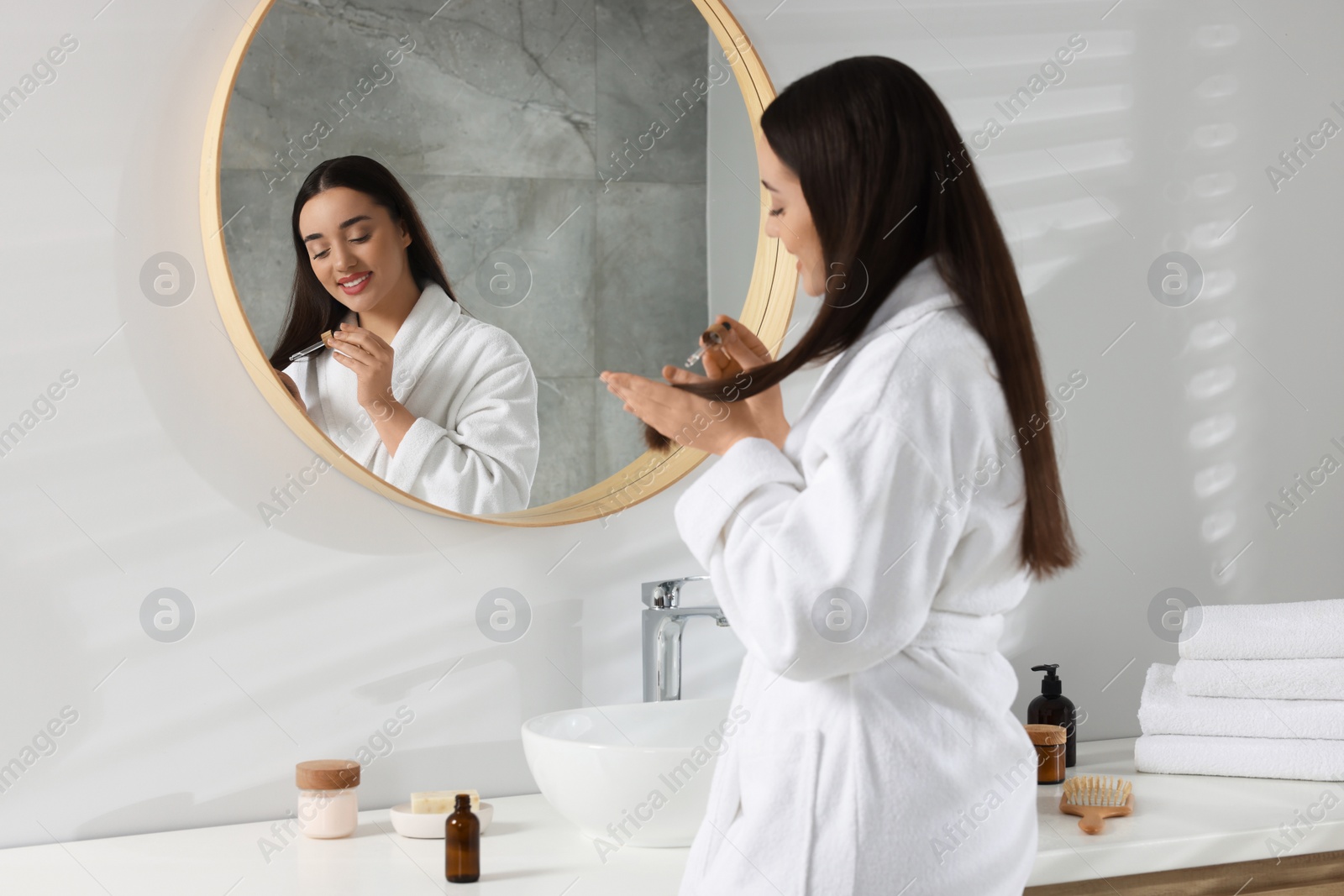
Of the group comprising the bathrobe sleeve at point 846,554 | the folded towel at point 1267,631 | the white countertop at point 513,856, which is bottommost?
the white countertop at point 513,856

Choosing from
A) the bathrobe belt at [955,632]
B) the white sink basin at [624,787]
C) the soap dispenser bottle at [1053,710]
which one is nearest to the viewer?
the bathrobe belt at [955,632]

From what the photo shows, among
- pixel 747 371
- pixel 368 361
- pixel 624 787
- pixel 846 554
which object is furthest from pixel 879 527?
pixel 368 361

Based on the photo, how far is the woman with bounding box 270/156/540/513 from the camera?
125 cm

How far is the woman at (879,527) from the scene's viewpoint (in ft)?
2.60

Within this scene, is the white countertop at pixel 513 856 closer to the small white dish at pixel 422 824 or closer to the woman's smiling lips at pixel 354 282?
the small white dish at pixel 422 824

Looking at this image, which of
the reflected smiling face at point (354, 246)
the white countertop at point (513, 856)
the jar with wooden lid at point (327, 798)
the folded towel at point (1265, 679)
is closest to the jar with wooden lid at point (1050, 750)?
the white countertop at point (513, 856)

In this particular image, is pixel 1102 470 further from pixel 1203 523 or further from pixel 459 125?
pixel 459 125

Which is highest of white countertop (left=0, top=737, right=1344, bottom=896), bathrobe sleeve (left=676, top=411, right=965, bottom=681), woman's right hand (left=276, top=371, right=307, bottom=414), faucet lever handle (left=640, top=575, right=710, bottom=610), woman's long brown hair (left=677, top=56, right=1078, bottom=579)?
woman's long brown hair (left=677, top=56, right=1078, bottom=579)

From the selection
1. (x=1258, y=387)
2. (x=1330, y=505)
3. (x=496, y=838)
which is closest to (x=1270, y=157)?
(x=1258, y=387)

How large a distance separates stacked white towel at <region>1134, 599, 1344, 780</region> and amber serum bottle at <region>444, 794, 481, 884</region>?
2.78ft

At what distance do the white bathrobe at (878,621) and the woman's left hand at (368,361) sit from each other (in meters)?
0.55

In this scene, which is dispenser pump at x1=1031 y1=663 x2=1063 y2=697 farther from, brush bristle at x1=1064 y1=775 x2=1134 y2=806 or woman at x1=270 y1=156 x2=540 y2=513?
woman at x1=270 y1=156 x2=540 y2=513

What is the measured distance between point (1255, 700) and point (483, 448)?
38.4 inches

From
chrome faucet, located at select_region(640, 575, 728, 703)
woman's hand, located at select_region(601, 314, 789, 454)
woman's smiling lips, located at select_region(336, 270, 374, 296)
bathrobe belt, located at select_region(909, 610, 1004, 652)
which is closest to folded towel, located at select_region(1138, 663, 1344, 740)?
chrome faucet, located at select_region(640, 575, 728, 703)
